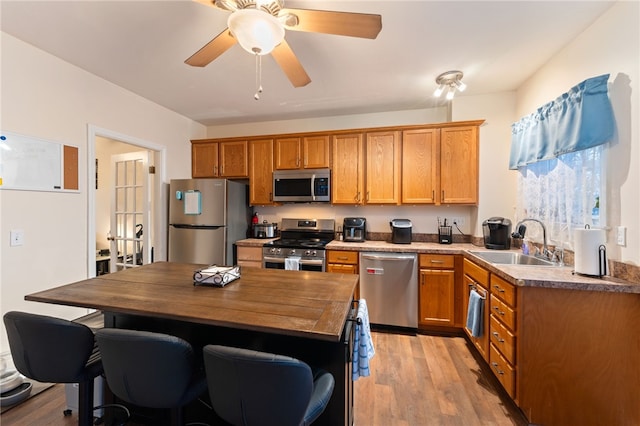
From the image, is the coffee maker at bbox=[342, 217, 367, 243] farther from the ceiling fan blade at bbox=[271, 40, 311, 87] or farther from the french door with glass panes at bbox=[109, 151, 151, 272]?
the french door with glass panes at bbox=[109, 151, 151, 272]

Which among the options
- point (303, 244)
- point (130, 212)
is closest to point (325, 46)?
point (303, 244)

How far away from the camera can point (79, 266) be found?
2.43 m

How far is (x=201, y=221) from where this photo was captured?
3.34 m

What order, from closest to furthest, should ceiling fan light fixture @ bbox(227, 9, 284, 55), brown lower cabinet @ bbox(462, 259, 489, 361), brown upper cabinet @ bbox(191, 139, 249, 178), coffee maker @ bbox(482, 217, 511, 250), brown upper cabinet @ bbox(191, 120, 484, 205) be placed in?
1. ceiling fan light fixture @ bbox(227, 9, 284, 55)
2. brown lower cabinet @ bbox(462, 259, 489, 361)
3. coffee maker @ bbox(482, 217, 511, 250)
4. brown upper cabinet @ bbox(191, 120, 484, 205)
5. brown upper cabinet @ bbox(191, 139, 249, 178)

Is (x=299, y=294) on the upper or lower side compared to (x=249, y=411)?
upper

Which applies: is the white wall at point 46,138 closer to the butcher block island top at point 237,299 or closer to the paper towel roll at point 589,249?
the butcher block island top at point 237,299

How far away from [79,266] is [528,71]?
174 inches

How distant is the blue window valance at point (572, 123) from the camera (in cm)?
170

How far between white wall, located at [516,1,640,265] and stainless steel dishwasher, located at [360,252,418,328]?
1.51m

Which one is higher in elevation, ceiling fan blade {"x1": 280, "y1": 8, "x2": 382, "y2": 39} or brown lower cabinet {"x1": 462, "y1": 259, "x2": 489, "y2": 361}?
ceiling fan blade {"x1": 280, "y1": 8, "x2": 382, "y2": 39}

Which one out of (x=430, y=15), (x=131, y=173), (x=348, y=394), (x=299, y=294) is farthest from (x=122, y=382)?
(x=131, y=173)

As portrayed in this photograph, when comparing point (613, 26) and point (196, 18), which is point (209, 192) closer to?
point (196, 18)

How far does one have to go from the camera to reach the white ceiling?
5.62 ft

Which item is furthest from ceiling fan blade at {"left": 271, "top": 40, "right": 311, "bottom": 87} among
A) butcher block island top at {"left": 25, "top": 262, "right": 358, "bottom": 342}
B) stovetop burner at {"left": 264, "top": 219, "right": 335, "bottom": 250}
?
stovetop burner at {"left": 264, "top": 219, "right": 335, "bottom": 250}
